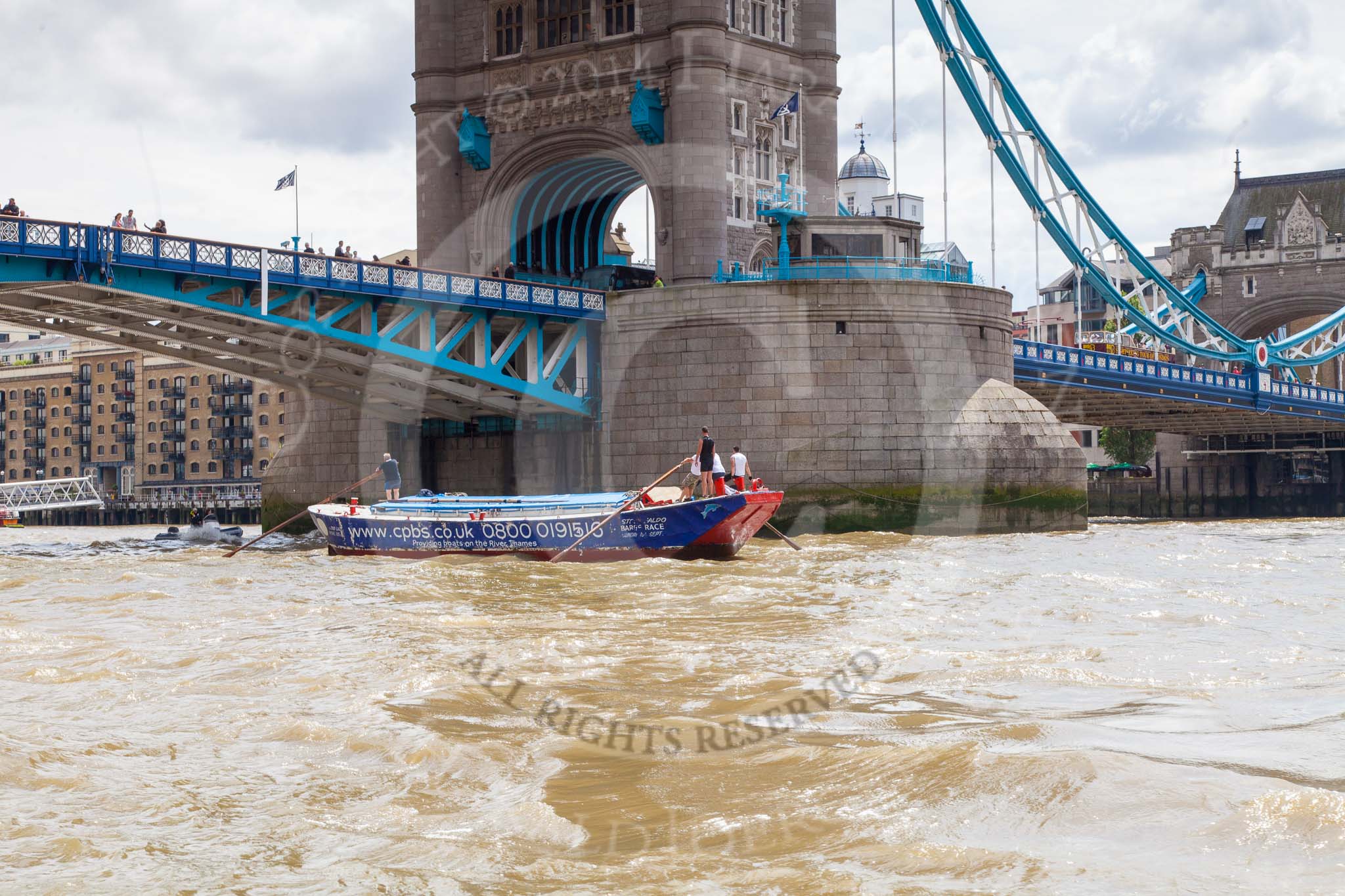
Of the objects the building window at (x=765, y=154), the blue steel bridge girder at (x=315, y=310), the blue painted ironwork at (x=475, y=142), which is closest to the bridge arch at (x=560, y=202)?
the blue painted ironwork at (x=475, y=142)

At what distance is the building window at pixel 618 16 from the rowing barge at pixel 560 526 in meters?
16.4

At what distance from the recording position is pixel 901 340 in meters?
34.0

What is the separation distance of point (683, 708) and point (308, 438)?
109 feet

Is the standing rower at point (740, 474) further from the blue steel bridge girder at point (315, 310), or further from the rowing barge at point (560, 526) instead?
the blue steel bridge girder at point (315, 310)

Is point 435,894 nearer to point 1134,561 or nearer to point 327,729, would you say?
point 327,729

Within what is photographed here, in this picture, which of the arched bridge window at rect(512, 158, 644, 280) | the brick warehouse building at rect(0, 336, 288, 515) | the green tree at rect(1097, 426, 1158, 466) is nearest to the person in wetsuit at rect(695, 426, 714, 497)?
the arched bridge window at rect(512, 158, 644, 280)

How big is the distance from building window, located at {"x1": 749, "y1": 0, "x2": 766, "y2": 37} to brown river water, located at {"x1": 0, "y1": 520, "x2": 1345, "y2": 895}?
25519 millimetres

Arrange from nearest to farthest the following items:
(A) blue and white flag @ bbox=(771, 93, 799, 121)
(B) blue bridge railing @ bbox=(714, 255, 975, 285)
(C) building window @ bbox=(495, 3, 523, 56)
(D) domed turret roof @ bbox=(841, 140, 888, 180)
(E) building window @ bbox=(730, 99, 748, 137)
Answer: (B) blue bridge railing @ bbox=(714, 255, 975, 285), (A) blue and white flag @ bbox=(771, 93, 799, 121), (E) building window @ bbox=(730, 99, 748, 137), (C) building window @ bbox=(495, 3, 523, 56), (D) domed turret roof @ bbox=(841, 140, 888, 180)

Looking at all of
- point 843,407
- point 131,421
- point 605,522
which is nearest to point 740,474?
point 605,522

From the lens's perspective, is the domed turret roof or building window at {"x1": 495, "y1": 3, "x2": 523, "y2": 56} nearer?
building window at {"x1": 495, "y1": 3, "x2": 523, "y2": 56}

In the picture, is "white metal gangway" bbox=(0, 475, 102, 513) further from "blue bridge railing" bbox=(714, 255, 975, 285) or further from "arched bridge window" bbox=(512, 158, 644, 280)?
"blue bridge railing" bbox=(714, 255, 975, 285)

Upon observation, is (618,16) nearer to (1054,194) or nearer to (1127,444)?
(1054,194)

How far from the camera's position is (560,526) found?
24.5 m

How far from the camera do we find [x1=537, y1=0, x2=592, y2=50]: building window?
3888cm
